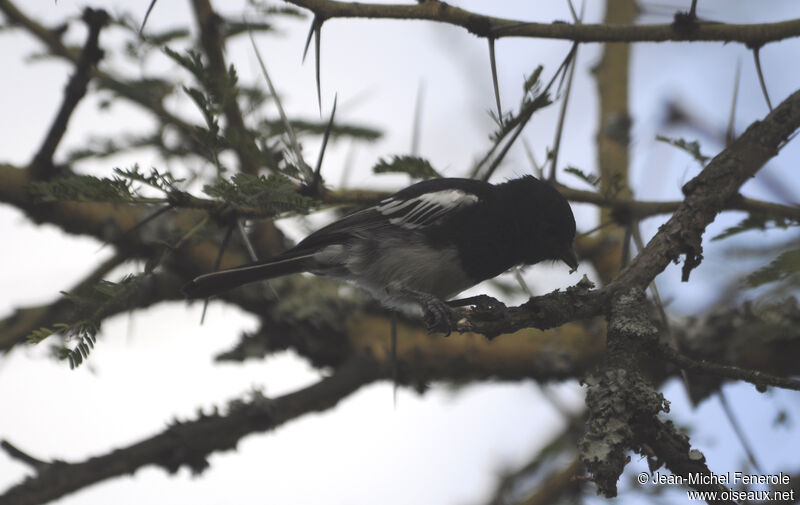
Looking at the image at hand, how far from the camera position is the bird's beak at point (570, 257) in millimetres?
4254

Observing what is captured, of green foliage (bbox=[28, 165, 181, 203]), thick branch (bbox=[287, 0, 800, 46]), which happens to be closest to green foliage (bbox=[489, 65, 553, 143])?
thick branch (bbox=[287, 0, 800, 46])

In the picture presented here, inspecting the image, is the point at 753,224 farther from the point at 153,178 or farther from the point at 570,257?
the point at 153,178

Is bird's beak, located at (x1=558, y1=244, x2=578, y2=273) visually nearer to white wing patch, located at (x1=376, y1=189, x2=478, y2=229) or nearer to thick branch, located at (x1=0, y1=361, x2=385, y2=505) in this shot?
white wing patch, located at (x1=376, y1=189, x2=478, y2=229)

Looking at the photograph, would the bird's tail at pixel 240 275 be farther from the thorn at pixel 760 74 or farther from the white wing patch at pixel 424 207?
the thorn at pixel 760 74

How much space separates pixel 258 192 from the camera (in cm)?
285

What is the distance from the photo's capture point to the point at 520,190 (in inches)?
169

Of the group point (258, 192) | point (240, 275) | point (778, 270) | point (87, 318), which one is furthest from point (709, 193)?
point (87, 318)

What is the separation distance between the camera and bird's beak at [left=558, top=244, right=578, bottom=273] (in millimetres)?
4254

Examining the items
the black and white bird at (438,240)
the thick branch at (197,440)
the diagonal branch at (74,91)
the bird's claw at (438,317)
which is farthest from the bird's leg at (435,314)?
the diagonal branch at (74,91)

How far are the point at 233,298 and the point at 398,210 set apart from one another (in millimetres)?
1452

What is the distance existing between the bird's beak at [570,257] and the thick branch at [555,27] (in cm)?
141

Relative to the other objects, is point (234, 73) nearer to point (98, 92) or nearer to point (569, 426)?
point (98, 92)

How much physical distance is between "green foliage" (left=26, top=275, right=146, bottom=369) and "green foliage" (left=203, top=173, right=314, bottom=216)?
428 mm

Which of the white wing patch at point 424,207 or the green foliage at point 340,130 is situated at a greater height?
the green foliage at point 340,130
